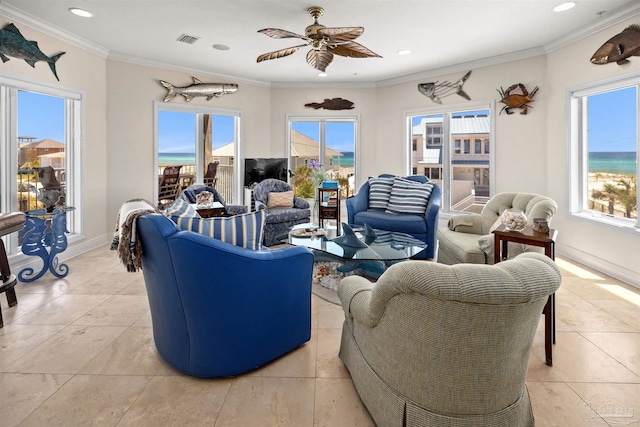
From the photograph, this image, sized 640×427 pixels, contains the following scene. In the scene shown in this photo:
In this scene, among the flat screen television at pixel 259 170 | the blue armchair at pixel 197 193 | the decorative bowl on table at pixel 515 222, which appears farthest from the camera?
the flat screen television at pixel 259 170

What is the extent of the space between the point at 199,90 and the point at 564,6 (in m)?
5.07

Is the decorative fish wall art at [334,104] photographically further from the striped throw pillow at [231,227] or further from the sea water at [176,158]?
the striped throw pillow at [231,227]

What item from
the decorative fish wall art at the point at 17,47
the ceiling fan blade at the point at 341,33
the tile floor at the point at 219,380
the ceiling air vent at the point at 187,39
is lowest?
the tile floor at the point at 219,380

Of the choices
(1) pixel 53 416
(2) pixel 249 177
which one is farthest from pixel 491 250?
(2) pixel 249 177

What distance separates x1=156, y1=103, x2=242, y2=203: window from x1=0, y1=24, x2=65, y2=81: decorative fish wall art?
1.76 metres

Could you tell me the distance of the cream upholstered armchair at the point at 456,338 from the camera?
121 cm

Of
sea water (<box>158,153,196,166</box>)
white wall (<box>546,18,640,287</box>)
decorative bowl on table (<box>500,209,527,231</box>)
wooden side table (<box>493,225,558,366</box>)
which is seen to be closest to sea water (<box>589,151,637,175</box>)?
white wall (<box>546,18,640,287</box>)

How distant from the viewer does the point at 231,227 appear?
6.69 feet

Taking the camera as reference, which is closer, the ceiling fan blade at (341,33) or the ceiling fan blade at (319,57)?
the ceiling fan blade at (341,33)

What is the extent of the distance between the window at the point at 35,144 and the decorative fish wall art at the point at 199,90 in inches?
53.5

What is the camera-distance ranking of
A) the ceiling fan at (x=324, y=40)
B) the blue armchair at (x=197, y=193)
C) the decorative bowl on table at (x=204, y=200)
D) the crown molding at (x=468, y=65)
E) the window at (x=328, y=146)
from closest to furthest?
the ceiling fan at (x=324, y=40) < the decorative bowl on table at (x=204, y=200) < the blue armchair at (x=197, y=193) < the crown molding at (x=468, y=65) < the window at (x=328, y=146)

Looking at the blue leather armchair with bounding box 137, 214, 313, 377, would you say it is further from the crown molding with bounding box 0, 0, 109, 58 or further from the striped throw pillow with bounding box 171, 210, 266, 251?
the crown molding with bounding box 0, 0, 109, 58

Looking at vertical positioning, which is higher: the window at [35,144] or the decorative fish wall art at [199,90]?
the decorative fish wall art at [199,90]

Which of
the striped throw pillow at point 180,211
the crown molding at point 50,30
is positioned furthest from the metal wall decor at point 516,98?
the crown molding at point 50,30
